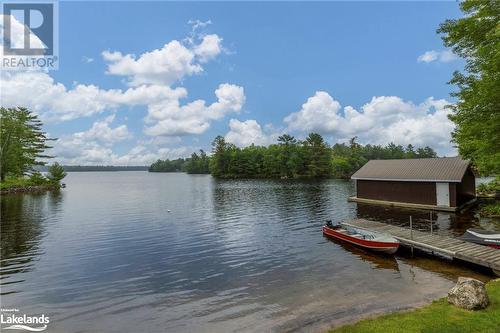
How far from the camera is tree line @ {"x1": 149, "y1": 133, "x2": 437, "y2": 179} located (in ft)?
389

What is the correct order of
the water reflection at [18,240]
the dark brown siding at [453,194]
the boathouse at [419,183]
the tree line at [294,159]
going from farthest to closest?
the tree line at [294,159]
the boathouse at [419,183]
the dark brown siding at [453,194]
the water reflection at [18,240]

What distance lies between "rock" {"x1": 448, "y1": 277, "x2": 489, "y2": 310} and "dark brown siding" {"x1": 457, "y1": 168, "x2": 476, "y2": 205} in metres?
28.4

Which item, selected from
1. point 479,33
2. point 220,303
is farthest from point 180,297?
point 479,33

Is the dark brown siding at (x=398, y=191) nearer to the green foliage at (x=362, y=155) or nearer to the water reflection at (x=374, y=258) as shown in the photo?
the water reflection at (x=374, y=258)

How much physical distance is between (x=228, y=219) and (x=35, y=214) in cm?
2408

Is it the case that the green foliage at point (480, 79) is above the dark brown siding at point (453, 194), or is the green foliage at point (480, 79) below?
above

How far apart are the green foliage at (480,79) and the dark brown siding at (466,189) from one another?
7.55 meters

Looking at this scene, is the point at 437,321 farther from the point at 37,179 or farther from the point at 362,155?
the point at 362,155

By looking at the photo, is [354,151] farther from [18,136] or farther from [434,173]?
[18,136]

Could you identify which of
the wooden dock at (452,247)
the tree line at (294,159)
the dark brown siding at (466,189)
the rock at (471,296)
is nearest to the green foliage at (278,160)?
the tree line at (294,159)

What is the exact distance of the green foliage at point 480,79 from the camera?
21.3 m

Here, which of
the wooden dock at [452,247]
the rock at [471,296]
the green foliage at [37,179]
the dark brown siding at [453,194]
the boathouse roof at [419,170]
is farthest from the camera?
the green foliage at [37,179]

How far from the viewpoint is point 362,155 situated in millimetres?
145875

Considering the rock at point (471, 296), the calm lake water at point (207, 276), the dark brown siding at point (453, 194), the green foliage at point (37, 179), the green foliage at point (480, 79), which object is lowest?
the calm lake water at point (207, 276)
